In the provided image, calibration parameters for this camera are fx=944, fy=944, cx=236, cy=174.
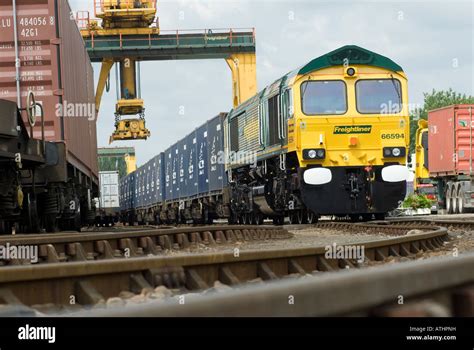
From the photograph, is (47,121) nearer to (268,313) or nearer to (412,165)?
(268,313)

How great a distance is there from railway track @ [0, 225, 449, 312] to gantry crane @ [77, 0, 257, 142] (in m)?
27.2

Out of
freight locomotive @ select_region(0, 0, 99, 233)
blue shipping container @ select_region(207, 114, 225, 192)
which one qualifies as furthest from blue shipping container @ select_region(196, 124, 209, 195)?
freight locomotive @ select_region(0, 0, 99, 233)

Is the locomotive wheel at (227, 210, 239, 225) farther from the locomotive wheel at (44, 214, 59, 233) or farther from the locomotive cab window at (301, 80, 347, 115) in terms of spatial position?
the locomotive wheel at (44, 214, 59, 233)

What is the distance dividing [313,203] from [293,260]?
11.5m

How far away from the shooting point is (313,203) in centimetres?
1798

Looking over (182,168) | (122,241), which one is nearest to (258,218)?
(122,241)

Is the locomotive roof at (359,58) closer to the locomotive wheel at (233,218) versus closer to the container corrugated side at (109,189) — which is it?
the locomotive wheel at (233,218)

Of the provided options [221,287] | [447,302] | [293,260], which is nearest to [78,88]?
[293,260]

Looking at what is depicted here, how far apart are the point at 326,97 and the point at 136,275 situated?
14.3 metres

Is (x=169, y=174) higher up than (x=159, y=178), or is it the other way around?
(x=169, y=174)

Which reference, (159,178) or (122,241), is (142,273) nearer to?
(122,241)

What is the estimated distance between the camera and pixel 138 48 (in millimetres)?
33281

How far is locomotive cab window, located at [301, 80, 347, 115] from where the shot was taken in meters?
18.7

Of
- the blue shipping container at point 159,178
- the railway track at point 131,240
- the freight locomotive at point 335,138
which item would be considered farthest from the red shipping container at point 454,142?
the railway track at point 131,240
